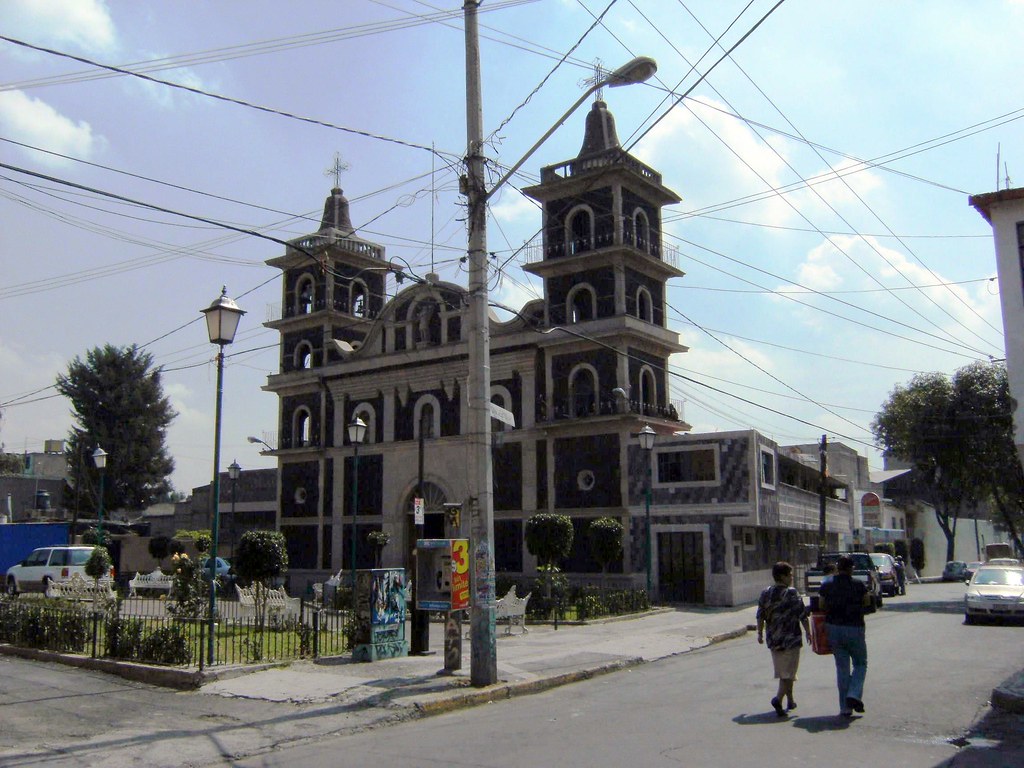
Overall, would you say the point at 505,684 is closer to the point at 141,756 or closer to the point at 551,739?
the point at 551,739

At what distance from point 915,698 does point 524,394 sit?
1065 inches

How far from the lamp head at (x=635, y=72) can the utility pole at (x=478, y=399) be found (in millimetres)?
2199

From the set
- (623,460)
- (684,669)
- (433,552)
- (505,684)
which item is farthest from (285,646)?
(623,460)

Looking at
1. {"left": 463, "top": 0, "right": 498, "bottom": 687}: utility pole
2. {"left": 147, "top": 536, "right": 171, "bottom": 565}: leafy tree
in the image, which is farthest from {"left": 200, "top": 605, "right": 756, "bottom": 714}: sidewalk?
{"left": 147, "top": 536, "right": 171, "bottom": 565}: leafy tree

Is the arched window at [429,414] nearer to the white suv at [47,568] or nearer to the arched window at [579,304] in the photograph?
the arched window at [579,304]

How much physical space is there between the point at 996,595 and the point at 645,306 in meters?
19.0

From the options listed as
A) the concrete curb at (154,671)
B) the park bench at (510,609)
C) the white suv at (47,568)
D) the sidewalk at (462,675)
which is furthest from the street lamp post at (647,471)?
the white suv at (47,568)

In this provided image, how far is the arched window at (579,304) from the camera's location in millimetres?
37250

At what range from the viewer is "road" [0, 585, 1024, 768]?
8531mm

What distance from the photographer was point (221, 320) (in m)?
13.8

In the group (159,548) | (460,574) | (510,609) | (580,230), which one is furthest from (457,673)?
(159,548)

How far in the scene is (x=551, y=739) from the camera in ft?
30.7

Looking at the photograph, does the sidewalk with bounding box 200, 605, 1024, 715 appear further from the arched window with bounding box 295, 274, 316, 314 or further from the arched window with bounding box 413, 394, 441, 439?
the arched window with bounding box 295, 274, 316, 314

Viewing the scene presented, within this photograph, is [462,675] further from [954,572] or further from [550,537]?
[954,572]
